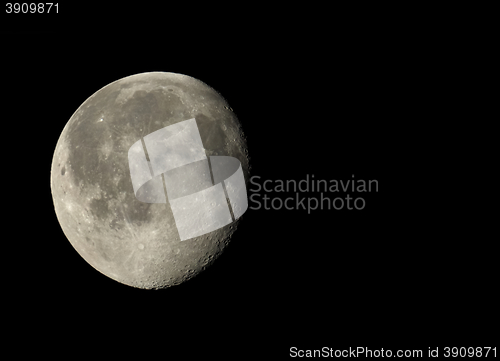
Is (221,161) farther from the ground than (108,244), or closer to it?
farther from the ground

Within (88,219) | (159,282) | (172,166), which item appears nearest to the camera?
(172,166)

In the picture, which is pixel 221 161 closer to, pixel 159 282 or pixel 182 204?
pixel 182 204

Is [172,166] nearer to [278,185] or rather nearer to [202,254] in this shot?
[202,254]

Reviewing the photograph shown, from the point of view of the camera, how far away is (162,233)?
4848 mm

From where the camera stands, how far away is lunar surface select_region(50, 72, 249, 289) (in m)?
4.75

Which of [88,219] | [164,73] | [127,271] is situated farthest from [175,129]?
[127,271]

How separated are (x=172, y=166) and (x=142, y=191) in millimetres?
485

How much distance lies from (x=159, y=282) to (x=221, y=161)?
6.57 feet

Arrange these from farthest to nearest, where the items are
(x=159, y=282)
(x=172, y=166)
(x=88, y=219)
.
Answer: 1. (x=159, y=282)
2. (x=88, y=219)
3. (x=172, y=166)

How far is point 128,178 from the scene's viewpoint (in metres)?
4.67

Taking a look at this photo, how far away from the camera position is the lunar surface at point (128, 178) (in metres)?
4.75

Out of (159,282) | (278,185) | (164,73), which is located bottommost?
(159,282)

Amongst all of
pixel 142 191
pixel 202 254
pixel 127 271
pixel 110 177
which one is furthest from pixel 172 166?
pixel 127 271

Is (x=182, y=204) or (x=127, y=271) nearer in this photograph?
(x=182, y=204)
